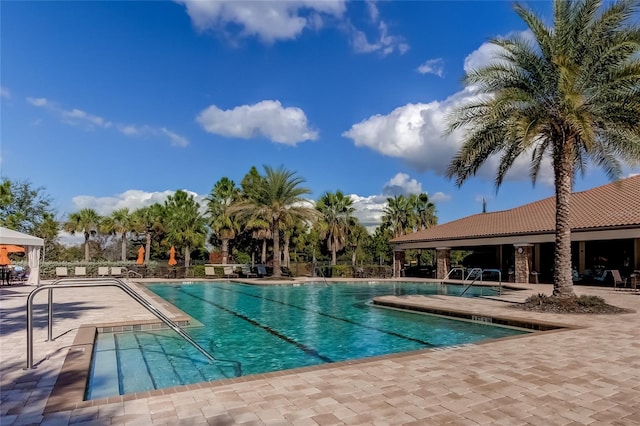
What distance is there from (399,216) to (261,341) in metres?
34.5

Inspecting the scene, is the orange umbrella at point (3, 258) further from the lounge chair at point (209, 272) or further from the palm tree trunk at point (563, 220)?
the palm tree trunk at point (563, 220)

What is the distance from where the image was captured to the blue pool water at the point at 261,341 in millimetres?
6676

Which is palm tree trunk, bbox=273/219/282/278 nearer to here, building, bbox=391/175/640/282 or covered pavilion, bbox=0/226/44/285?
building, bbox=391/175/640/282

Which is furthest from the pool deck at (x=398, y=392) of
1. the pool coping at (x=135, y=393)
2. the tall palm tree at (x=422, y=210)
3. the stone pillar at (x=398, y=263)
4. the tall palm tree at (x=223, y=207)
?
the tall palm tree at (x=422, y=210)

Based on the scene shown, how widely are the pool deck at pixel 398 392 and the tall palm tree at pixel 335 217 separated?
1283 inches

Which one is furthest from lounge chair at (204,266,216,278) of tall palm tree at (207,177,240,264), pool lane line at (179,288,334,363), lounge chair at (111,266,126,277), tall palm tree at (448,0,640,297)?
tall palm tree at (448,0,640,297)

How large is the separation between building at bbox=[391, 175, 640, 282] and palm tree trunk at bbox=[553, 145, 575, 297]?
947 centimetres

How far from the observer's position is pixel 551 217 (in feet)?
79.8

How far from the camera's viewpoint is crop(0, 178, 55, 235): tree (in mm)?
36750

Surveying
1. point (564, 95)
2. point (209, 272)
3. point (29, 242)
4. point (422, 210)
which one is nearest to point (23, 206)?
point (209, 272)

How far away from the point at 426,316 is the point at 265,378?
→ 8.28 metres

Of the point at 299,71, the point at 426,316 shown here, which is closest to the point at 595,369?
the point at 426,316

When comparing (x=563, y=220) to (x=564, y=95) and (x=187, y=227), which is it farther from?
(x=187, y=227)

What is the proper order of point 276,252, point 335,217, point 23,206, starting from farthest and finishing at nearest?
point 335,217
point 23,206
point 276,252
